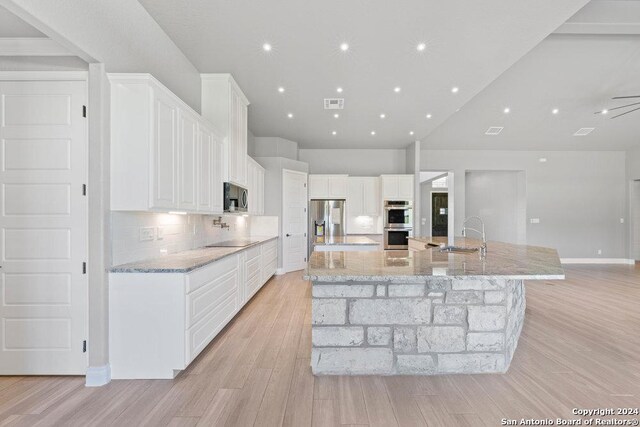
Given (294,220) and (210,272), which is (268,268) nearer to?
(294,220)

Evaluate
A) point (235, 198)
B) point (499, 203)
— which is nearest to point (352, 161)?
point (235, 198)

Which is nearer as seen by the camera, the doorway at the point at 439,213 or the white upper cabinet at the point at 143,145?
the white upper cabinet at the point at 143,145

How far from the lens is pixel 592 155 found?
310 inches

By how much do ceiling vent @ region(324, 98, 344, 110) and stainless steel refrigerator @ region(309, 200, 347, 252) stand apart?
102 inches

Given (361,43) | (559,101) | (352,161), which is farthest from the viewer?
(352,161)

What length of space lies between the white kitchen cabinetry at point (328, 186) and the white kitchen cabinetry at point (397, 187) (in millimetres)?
949

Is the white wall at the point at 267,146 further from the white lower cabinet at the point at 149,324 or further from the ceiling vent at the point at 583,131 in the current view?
the ceiling vent at the point at 583,131

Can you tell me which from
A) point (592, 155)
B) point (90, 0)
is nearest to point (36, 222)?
point (90, 0)

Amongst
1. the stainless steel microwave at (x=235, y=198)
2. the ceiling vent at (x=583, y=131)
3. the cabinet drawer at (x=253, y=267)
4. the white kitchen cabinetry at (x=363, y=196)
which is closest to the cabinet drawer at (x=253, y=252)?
the cabinet drawer at (x=253, y=267)

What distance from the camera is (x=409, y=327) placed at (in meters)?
2.23

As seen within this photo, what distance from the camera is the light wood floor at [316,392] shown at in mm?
1835

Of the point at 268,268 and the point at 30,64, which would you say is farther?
the point at 268,268

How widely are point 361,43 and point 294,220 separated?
4.15 metres

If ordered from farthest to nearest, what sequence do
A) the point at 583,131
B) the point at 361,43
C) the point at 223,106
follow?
the point at 583,131 < the point at 223,106 < the point at 361,43
